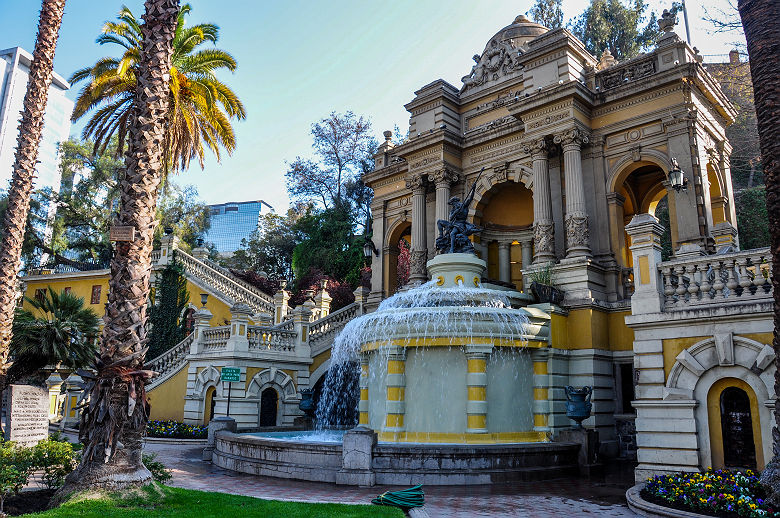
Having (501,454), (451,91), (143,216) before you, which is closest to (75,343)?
(143,216)

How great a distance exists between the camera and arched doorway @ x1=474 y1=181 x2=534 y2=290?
2433 cm

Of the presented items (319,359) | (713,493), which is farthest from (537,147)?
(713,493)

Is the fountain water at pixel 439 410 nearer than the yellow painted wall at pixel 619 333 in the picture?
Yes

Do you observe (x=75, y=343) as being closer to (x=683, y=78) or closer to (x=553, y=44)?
(x=553, y=44)

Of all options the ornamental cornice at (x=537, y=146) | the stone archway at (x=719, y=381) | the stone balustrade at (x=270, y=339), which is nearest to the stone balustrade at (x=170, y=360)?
the stone balustrade at (x=270, y=339)

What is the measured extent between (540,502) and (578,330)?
8.20 m

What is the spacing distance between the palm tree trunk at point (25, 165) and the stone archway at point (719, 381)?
36.8 ft

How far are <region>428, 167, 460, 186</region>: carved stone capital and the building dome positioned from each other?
20.8 feet

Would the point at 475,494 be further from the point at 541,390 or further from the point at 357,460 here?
the point at 541,390

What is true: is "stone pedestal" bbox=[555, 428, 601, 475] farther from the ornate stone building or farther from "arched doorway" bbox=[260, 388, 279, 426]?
"arched doorway" bbox=[260, 388, 279, 426]

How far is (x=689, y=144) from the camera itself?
730 inches

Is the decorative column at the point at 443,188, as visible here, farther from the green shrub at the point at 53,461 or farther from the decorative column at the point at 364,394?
the green shrub at the point at 53,461

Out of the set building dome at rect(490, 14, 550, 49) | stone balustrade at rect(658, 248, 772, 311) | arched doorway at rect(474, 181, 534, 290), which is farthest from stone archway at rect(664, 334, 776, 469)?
building dome at rect(490, 14, 550, 49)

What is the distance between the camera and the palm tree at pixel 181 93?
19984 millimetres
